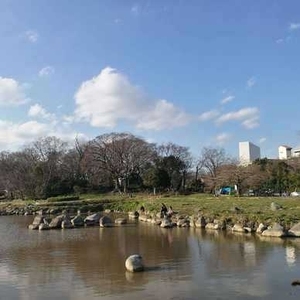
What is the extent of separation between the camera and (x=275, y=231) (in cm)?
2470

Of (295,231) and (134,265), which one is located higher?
(295,231)

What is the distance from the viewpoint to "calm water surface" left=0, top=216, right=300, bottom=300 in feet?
45.2

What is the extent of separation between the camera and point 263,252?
66.3ft

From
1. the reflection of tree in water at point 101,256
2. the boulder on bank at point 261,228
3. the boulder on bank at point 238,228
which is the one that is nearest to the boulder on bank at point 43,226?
the reflection of tree in water at point 101,256

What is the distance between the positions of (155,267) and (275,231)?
9799 mm

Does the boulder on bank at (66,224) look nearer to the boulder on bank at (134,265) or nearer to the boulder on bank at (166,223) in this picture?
the boulder on bank at (166,223)

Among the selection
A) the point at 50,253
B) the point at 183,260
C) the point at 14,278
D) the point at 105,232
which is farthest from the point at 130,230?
the point at 14,278

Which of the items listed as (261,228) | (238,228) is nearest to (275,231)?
(261,228)

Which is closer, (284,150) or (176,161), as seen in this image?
(176,161)

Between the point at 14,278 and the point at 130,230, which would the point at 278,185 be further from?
the point at 14,278

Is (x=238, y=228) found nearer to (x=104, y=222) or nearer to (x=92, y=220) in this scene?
(x=104, y=222)

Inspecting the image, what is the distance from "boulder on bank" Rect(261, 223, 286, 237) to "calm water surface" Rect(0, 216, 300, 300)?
1.00 metres

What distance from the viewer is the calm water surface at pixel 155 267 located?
13773mm

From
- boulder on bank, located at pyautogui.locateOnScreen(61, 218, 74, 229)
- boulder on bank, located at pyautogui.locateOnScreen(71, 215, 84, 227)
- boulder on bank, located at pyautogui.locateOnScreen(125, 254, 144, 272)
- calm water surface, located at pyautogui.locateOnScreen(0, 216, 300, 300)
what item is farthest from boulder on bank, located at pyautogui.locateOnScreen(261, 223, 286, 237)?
boulder on bank, located at pyautogui.locateOnScreen(71, 215, 84, 227)
